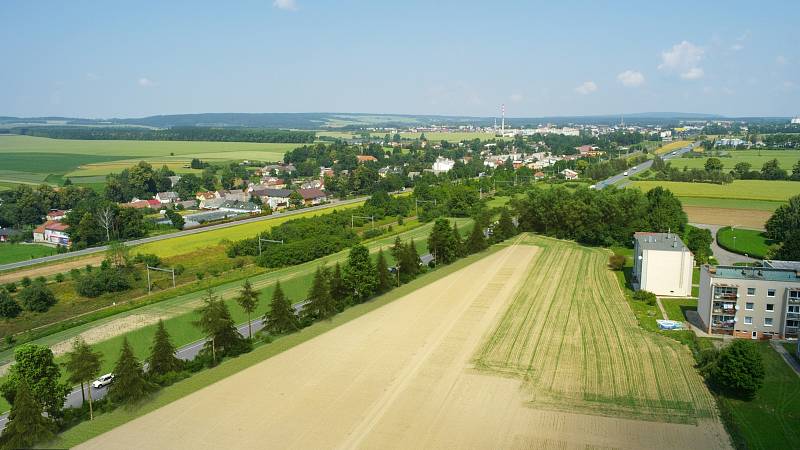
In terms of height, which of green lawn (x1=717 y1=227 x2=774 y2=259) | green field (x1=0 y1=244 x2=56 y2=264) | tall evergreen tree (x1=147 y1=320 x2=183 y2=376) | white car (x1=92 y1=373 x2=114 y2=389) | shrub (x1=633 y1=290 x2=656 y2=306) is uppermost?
tall evergreen tree (x1=147 y1=320 x2=183 y2=376)

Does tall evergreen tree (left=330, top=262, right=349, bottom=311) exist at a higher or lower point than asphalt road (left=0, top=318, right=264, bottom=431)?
higher

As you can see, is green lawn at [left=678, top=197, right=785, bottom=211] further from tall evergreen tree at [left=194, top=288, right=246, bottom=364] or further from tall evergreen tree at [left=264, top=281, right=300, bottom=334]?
tall evergreen tree at [left=194, top=288, right=246, bottom=364]

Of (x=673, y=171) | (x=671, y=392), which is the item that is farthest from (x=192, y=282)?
(x=673, y=171)

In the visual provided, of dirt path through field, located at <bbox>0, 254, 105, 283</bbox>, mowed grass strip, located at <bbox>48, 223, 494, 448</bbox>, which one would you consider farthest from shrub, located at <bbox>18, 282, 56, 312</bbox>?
mowed grass strip, located at <bbox>48, 223, 494, 448</bbox>

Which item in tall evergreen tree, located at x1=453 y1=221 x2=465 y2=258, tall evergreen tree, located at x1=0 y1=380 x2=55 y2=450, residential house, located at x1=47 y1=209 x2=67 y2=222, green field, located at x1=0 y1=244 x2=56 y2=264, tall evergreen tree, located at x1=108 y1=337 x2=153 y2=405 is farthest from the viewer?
residential house, located at x1=47 y1=209 x2=67 y2=222

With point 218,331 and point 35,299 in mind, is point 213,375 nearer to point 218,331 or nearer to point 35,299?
point 218,331

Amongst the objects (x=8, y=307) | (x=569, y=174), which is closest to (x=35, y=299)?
(x=8, y=307)

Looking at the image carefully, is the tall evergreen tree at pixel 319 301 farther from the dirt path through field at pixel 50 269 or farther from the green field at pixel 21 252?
the green field at pixel 21 252
